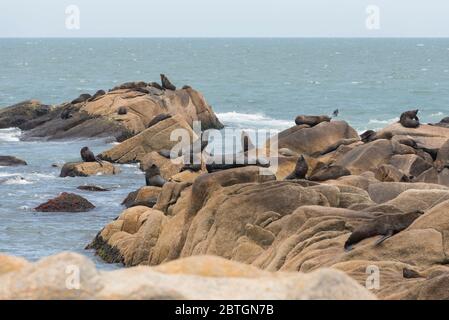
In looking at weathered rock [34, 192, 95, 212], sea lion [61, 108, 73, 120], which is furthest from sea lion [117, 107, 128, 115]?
weathered rock [34, 192, 95, 212]

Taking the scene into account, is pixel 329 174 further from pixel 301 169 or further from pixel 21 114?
pixel 21 114

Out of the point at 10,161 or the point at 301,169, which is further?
the point at 10,161

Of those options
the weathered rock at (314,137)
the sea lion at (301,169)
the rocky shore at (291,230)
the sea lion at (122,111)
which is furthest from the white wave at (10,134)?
the sea lion at (301,169)

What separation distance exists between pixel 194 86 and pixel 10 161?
2820 inches

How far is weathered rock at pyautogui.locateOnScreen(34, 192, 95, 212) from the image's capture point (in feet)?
109

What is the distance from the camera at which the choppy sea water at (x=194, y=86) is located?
31.5 meters

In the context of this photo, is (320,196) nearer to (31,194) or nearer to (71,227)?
(71,227)

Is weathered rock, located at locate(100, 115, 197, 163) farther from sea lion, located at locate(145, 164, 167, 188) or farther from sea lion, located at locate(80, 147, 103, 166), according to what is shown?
sea lion, located at locate(145, 164, 167, 188)

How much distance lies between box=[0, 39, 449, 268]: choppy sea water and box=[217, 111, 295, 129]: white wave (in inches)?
3.7

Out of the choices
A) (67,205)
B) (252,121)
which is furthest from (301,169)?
(252,121)

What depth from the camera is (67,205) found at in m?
33.3

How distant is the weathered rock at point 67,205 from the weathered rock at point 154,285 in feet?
85.3

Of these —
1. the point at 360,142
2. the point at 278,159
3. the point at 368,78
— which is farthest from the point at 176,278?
the point at 368,78

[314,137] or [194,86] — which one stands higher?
[314,137]
